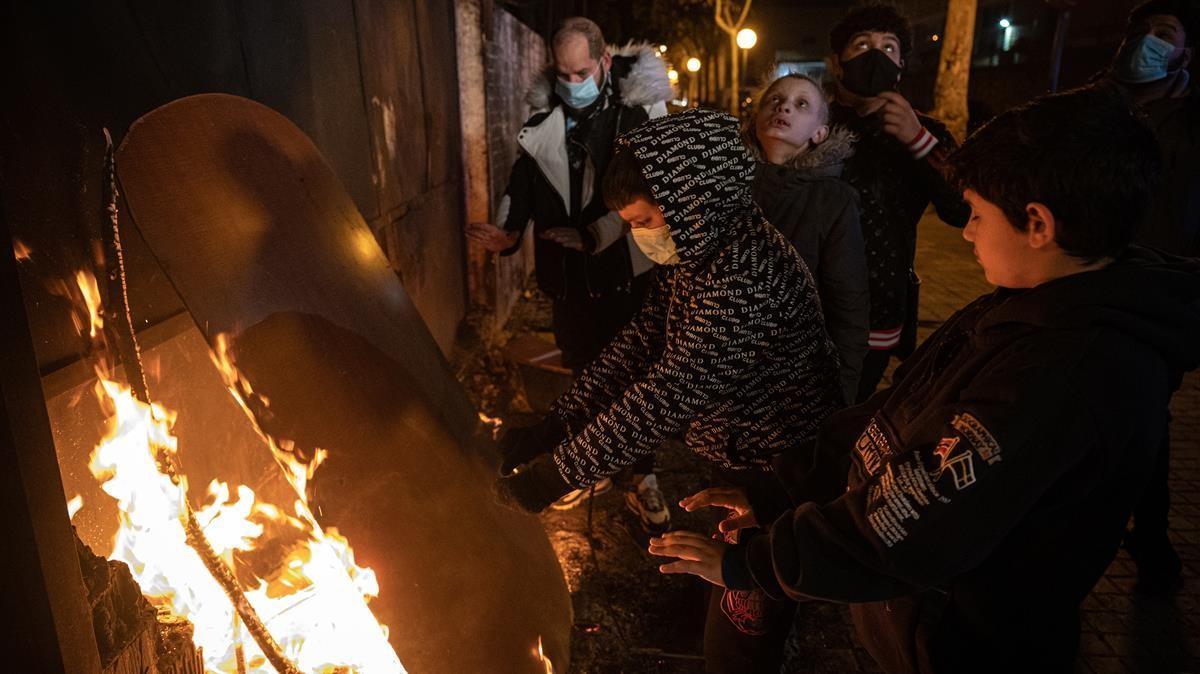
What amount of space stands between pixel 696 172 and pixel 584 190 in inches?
78.6

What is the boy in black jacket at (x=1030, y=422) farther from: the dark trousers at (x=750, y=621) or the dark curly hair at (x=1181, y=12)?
the dark curly hair at (x=1181, y=12)

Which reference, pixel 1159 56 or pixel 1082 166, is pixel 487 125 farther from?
pixel 1082 166

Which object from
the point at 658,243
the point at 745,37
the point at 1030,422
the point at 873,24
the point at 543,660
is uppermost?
the point at 745,37

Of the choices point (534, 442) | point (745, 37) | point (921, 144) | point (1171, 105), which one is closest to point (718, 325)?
point (534, 442)

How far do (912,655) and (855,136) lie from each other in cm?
226

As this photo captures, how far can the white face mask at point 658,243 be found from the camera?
2.15 meters

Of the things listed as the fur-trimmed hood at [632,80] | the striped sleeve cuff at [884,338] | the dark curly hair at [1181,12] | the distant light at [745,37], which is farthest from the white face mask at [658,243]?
the distant light at [745,37]

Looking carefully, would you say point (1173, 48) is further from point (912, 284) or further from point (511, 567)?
point (511, 567)

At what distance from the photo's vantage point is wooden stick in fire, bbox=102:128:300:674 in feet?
5.88

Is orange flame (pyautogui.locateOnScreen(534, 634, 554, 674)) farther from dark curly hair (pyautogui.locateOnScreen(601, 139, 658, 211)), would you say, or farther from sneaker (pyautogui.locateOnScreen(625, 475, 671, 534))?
dark curly hair (pyautogui.locateOnScreen(601, 139, 658, 211))

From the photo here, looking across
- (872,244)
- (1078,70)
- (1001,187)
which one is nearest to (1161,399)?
(1001,187)

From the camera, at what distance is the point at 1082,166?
133 centimetres

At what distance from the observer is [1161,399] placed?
1.35 meters

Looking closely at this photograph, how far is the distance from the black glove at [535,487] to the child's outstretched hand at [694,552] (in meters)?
0.42
